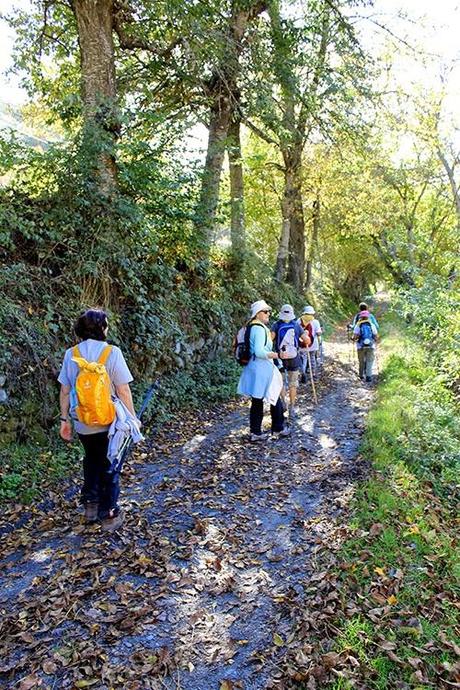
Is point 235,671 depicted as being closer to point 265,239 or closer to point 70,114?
point 70,114

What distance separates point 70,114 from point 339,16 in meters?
7.36

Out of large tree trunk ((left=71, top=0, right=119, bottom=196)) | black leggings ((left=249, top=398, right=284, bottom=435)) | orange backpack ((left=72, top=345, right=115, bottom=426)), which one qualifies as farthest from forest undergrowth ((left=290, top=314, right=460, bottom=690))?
large tree trunk ((left=71, top=0, right=119, bottom=196))

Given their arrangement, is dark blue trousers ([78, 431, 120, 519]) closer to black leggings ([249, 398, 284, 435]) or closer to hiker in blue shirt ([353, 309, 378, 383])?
black leggings ([249, 398, 284, 435])

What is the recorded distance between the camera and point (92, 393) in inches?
177

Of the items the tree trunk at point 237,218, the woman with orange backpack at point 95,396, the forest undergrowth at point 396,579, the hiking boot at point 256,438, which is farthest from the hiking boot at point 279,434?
the tree trunk at point 237,218

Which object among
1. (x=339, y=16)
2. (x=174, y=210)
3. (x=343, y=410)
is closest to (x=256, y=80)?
(x=339, y=16)

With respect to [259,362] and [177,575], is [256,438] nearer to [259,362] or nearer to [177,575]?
[259,362]

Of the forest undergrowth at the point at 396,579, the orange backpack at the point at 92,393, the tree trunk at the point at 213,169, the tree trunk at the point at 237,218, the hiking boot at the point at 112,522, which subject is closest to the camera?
the forest undergrowth at the point at 396,579

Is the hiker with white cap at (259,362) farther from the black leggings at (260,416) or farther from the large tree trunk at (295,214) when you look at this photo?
the large tree trunk at (295,214)

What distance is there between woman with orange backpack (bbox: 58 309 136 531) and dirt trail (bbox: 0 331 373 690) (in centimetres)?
53

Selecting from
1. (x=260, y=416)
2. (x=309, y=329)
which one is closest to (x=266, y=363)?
(x=260, y=416)

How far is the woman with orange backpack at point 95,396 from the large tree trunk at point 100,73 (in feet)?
15.4

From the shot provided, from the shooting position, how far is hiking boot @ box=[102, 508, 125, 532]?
504 cm

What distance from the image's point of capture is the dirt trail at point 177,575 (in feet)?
11.1
